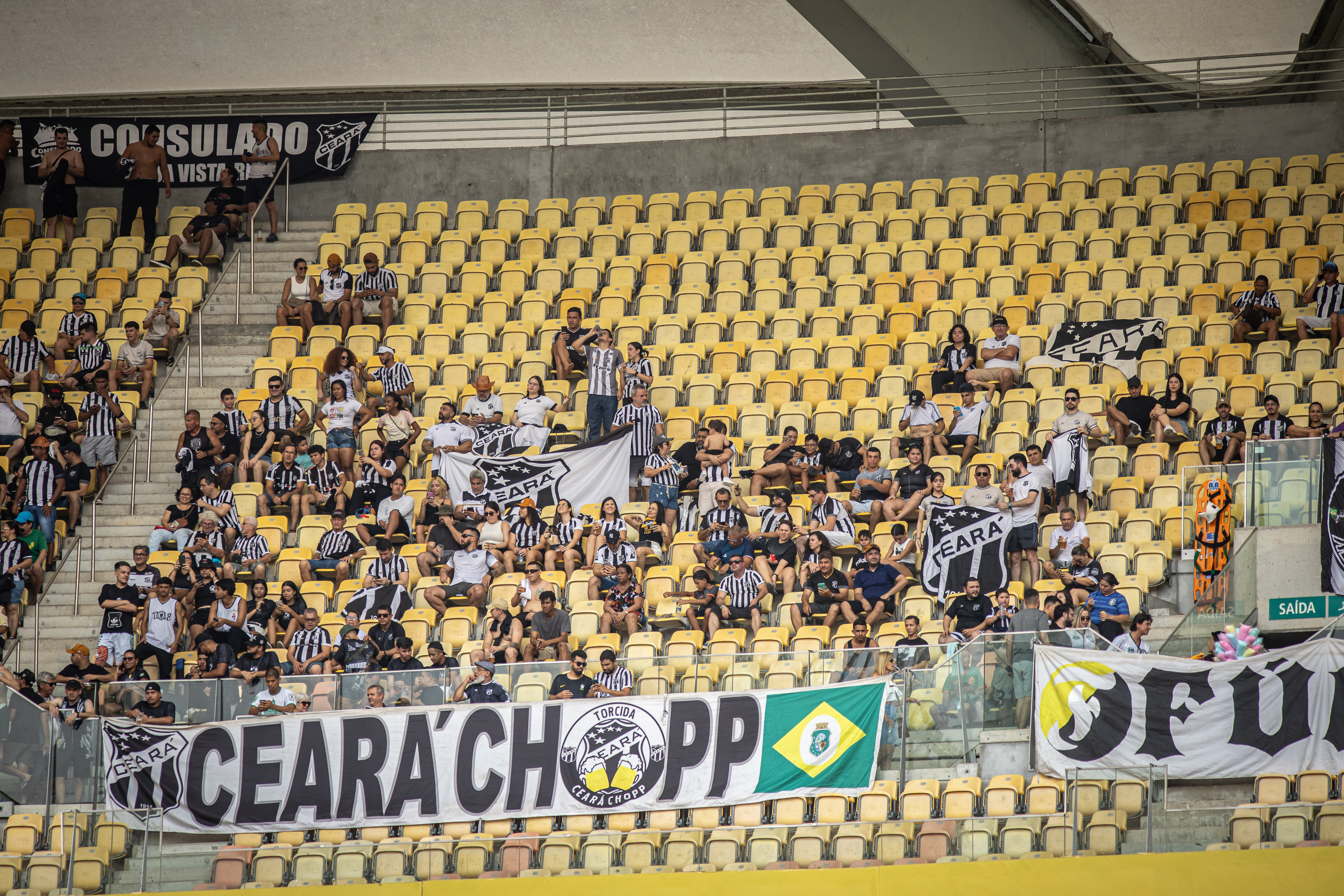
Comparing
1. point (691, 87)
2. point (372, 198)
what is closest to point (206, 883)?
point (372, 198)

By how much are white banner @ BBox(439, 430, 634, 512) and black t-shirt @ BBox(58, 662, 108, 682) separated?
11.3ft

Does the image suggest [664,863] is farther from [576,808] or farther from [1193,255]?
[1193,255]

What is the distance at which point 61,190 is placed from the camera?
20109 millimetres

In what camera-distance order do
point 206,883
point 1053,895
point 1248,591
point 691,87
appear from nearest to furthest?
point 1053,895 → point 206,883 → point 1248,591 → point 691,87

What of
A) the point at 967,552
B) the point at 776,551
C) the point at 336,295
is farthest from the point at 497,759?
the point at 336,295

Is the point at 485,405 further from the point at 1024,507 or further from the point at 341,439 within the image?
the point at 1024,507

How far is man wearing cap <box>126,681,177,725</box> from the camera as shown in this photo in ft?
39.1

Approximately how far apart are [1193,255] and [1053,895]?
866 centimetres

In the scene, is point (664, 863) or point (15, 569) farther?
point (15, 569)

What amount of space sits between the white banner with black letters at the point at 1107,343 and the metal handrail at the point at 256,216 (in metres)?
8.67

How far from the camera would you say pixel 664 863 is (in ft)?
35.1

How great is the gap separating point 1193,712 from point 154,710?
6.87 metres

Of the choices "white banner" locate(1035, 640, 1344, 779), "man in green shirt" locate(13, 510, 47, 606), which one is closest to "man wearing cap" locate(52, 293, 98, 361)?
"man in green shirt" locate(13, 510, 47, 606)

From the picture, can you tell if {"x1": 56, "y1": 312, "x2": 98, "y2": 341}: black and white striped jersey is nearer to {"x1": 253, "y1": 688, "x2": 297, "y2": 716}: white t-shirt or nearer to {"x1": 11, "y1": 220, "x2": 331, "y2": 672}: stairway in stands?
{"x1": 11, "y1": 220, "x2": 331, "y2": 672}: stairway in stands
